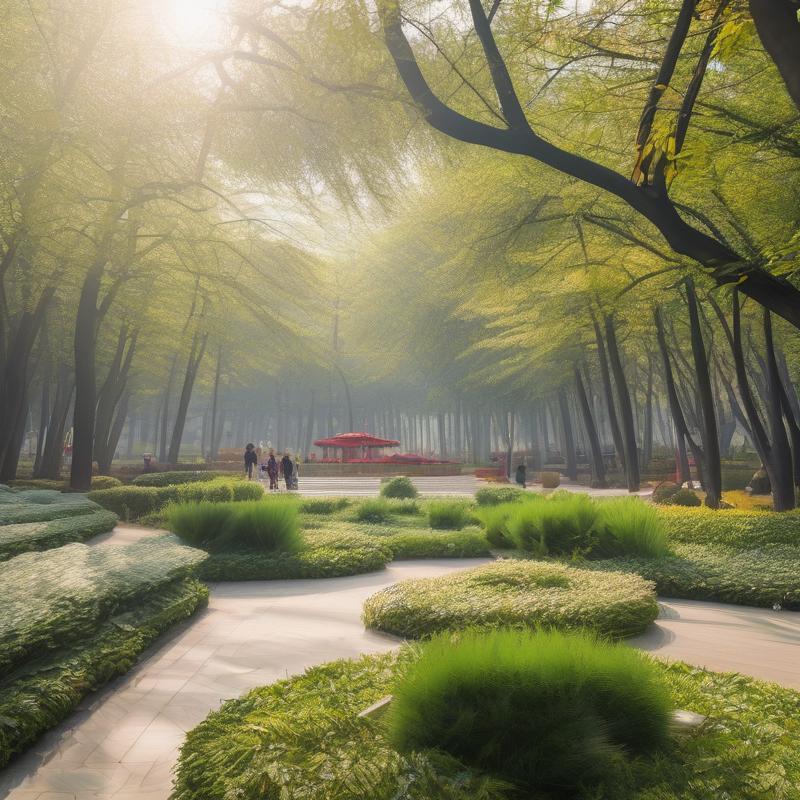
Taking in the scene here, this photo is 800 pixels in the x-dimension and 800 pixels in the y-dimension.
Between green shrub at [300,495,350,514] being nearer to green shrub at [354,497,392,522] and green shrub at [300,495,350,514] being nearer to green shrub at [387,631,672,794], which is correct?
green shrub at [354,497,392,522]

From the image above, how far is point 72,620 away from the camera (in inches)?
171

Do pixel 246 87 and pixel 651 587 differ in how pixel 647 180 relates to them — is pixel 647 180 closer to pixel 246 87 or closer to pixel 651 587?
pixel 651 587

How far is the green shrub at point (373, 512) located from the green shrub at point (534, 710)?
39.9 ft

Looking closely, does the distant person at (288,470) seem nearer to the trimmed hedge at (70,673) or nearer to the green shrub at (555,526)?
the green shrub at (555,526)

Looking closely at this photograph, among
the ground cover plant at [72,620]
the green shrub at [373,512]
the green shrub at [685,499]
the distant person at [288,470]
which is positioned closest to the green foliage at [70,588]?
the ground cover plant at [72,620]

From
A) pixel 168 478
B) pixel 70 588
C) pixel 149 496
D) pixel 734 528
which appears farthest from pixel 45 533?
pixel 168 478

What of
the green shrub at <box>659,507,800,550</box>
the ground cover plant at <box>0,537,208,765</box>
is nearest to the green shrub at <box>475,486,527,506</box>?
the green shrub at <box>659,507,800,550</box>

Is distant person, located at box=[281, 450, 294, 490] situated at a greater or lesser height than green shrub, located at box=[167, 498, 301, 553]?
greater

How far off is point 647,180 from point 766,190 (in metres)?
6.21

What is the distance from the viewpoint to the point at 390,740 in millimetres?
2891

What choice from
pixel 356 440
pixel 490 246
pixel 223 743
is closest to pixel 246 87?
pixel 490 246

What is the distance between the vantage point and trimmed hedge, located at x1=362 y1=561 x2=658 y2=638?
5594mm

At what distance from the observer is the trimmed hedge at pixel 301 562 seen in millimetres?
9172

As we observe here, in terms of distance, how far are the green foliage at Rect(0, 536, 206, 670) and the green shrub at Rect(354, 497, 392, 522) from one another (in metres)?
8.05
